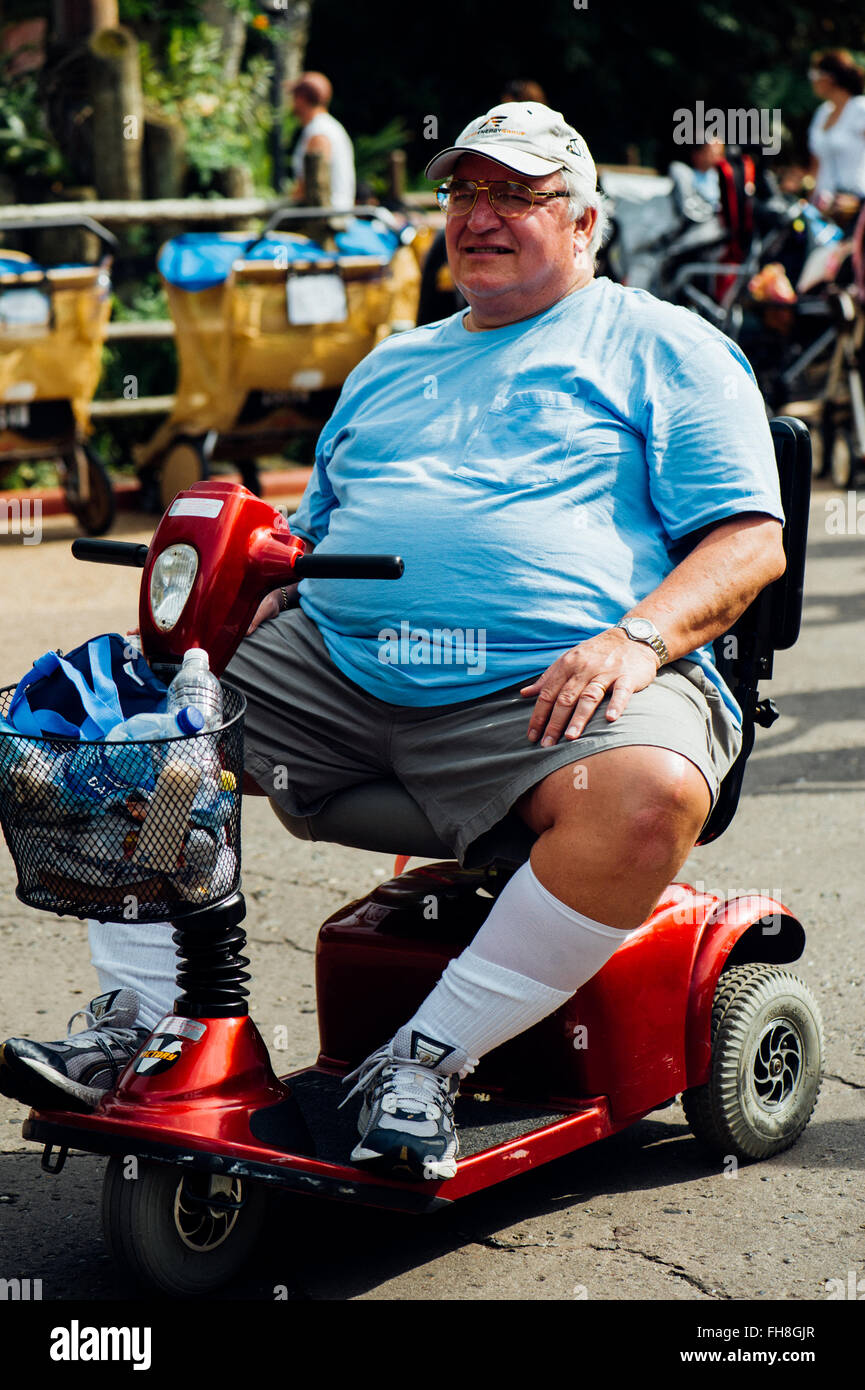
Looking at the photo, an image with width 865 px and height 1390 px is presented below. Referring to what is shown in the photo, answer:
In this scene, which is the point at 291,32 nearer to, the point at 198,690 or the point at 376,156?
the point at 376,156

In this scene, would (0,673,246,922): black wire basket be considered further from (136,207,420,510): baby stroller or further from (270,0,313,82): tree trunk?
(270,0,313,82): tree trunk

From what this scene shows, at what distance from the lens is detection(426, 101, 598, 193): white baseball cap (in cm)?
304

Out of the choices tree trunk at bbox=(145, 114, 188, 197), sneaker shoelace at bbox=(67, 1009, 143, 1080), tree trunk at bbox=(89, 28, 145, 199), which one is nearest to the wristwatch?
sneaker shoelace at bbox=(67, 1009, 143, 1080)

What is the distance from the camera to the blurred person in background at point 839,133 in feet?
34.6

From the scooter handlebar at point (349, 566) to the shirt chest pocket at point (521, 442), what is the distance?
0.37 m

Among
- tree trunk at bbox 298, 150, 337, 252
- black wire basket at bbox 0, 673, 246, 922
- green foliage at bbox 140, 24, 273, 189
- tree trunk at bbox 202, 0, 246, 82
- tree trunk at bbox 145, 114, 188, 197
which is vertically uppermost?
tree trunk at bbox 202, 0, 246, 82

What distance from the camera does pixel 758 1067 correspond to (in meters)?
3.15

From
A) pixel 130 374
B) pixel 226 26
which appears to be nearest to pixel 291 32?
pixel 226 26

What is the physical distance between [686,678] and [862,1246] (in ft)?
3.01

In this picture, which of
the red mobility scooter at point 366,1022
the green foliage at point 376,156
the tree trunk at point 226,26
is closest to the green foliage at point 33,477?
the tree trunk at point 226,26

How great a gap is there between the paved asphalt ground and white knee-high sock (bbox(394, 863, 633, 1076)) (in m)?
0.34

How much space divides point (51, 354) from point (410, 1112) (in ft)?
20.5

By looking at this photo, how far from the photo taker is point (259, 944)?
4.17 meters
